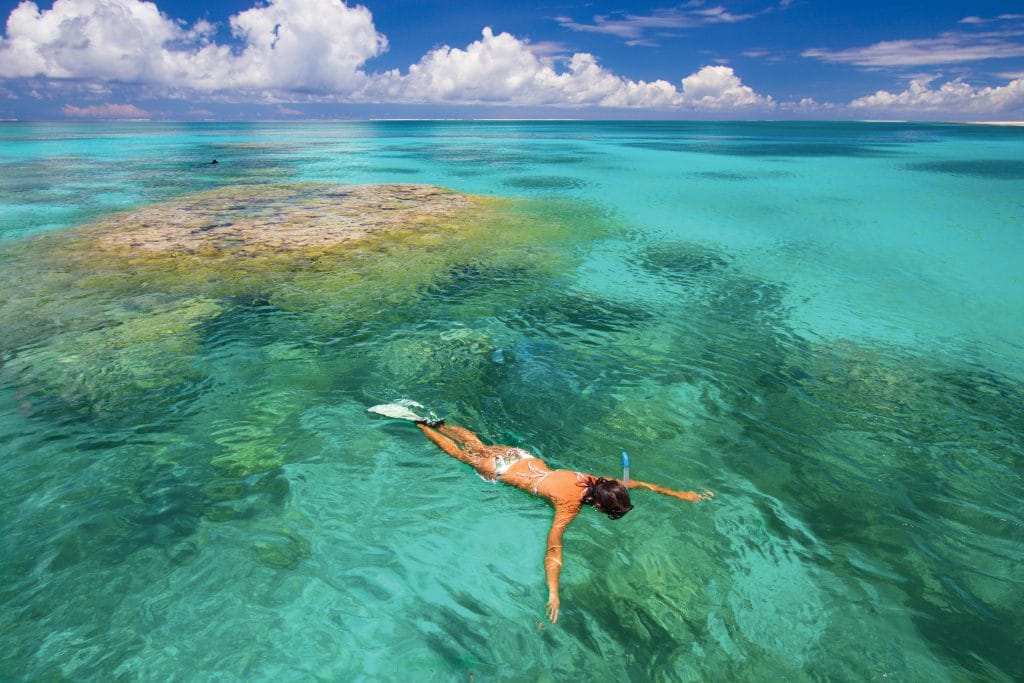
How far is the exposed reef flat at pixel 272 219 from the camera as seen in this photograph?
882 inches

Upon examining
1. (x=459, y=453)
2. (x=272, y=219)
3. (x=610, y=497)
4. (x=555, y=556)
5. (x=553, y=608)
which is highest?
(x=610, y=497)

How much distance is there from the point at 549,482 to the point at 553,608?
A: 1.94 metres

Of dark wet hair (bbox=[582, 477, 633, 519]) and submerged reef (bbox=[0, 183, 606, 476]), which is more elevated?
dark wet hair (bbox=[582, 477, 633, 519])

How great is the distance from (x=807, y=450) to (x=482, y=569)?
250 inches

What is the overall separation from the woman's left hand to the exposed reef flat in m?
19.0

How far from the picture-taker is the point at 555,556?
6.84 metres

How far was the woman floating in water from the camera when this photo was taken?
7043 mm

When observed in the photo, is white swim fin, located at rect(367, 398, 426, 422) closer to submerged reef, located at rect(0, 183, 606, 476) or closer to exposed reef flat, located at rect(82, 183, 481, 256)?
submerged reef, located at rect(0, 183, 606, 476)

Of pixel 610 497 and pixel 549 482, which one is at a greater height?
pixel 610 497

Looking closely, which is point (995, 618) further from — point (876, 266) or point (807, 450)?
point (876, 266)

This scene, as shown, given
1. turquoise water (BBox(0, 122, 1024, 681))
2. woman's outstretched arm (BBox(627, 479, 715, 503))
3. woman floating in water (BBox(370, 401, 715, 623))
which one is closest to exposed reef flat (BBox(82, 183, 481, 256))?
turquoise water (BBox(0, 122, 1024, 681))

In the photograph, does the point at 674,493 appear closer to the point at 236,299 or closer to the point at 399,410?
the point at 399,410

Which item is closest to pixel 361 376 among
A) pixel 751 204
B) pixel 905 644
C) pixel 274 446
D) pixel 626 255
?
pixel 274 446

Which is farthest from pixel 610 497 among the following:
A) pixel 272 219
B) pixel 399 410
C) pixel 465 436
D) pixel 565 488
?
pixel 272 219
